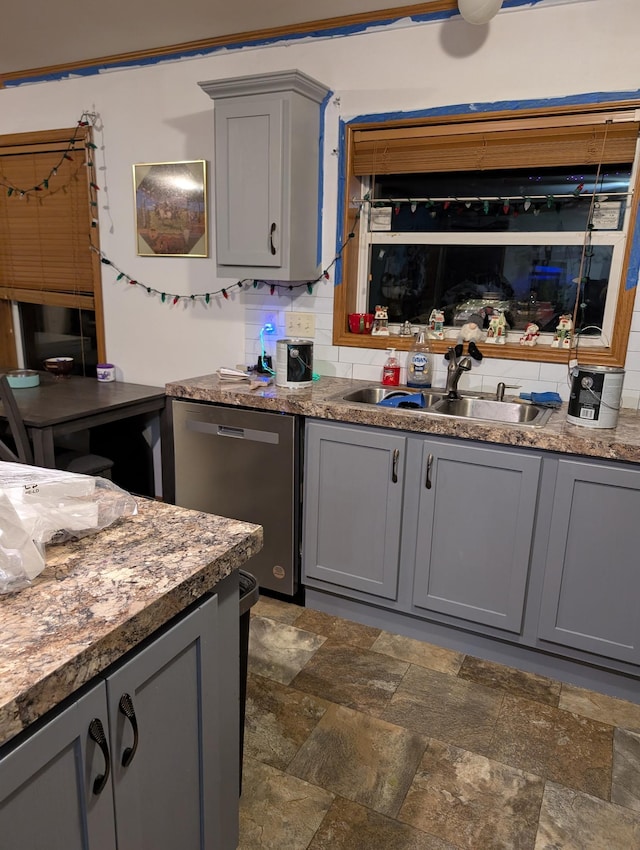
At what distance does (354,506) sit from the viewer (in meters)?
2.51

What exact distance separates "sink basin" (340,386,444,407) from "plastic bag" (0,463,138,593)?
59.0 inches

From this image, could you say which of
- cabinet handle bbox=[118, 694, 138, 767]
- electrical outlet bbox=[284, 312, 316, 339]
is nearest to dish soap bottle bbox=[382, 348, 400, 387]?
electrical outlet bbox=[284, 312, 316, 339]

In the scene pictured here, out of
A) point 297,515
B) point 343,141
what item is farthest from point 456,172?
point 297,515

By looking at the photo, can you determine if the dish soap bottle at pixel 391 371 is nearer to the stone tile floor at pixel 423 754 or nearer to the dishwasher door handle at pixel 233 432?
the dishwasher door handle at pixel 233 432

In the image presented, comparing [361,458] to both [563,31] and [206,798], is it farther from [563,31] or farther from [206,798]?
[563,31]

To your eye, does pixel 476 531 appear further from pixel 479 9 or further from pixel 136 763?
pixel 479 9

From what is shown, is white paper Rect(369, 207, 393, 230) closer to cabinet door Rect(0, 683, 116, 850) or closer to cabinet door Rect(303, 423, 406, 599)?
cabinet door Rect(303, 423, 406, 599)

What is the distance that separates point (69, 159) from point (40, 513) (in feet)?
10.2

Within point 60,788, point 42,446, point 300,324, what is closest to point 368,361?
point 300,324

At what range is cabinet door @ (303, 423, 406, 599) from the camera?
2.42 m

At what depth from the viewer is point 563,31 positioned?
236 centimetres

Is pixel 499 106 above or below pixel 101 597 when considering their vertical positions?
above

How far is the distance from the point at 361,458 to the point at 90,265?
2.23m

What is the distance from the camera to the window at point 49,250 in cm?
359
